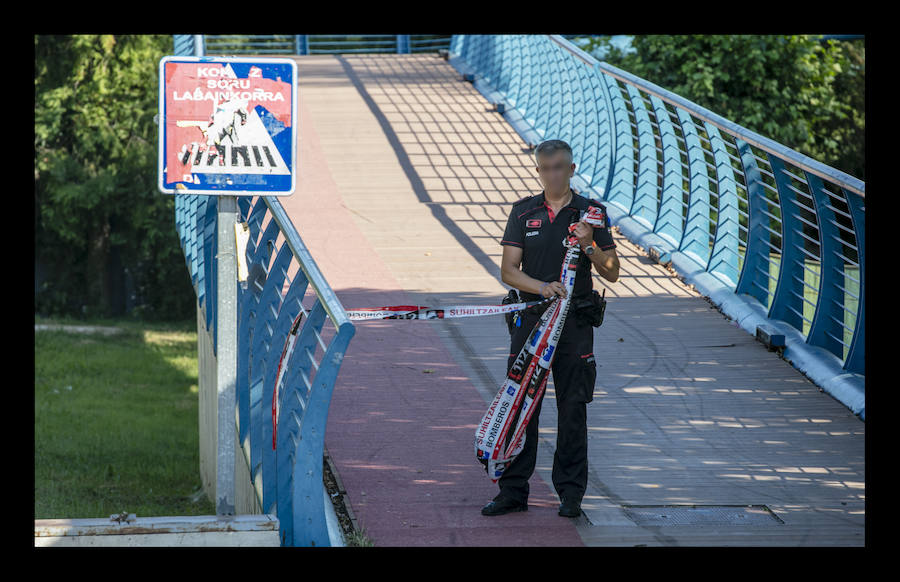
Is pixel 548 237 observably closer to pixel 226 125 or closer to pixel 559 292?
pixel 559 292

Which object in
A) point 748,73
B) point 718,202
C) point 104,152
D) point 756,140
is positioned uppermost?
point 748,73

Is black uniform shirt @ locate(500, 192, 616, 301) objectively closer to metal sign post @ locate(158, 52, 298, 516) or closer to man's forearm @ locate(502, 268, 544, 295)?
man's forearm @ locate(502, 268, 544, 295)

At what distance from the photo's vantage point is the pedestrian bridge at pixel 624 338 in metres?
5.74

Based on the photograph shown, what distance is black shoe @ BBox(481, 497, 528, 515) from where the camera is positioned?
5.52 m

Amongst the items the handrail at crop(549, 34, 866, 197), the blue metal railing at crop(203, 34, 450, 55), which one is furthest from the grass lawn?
the blue metal railing at crop(203, 34, 450, 55)

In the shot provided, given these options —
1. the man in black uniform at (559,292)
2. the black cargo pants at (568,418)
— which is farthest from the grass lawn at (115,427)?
the man in black uniform at (559,292)

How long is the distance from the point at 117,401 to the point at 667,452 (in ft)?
45.0

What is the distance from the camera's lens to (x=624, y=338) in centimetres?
871

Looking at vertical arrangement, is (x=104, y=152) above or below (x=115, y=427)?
above

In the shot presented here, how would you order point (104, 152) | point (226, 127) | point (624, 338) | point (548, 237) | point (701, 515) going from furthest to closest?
1. point (104, 152)
2. point (624, 338)
3. point (701, 515)
4. point (548, 237)
5. point (226, 127)

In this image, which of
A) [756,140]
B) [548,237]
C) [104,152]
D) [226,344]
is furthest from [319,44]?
[226,344]

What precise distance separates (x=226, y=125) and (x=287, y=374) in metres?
1.14

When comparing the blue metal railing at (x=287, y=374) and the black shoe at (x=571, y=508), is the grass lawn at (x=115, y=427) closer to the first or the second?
the blue metal railing at (x=287, y=374)

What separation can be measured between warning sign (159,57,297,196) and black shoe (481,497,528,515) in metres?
1.80
